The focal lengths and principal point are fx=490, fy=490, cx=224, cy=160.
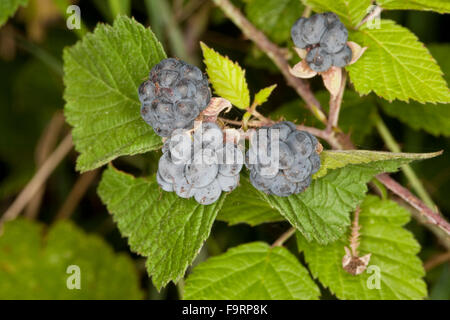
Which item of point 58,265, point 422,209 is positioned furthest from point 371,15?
point 58,265

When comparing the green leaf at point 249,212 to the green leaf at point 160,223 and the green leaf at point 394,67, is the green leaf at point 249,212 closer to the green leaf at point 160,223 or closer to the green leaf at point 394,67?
the green leaf at point 160,223

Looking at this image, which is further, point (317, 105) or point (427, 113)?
point (427, 113)

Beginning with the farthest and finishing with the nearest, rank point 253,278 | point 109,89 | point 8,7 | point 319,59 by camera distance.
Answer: point 8,7 → point 253,278 → point 109,89 → point 319,59

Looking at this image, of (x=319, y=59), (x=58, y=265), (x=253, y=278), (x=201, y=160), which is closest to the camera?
(x=201, y=160)

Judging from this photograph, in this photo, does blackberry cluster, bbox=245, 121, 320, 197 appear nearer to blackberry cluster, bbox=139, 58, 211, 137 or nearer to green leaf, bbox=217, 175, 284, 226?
blackberry cluster, bbox=139, 58, 211, 137

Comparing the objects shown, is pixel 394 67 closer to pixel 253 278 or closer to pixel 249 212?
pixel 249 212

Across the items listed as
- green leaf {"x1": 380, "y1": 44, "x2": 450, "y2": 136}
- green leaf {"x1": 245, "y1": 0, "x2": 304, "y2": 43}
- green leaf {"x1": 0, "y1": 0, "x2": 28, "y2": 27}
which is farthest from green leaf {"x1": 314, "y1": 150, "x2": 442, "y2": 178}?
green leaf {"x1": 0, "y1": 0, "x2": 28, "y2": 27}
